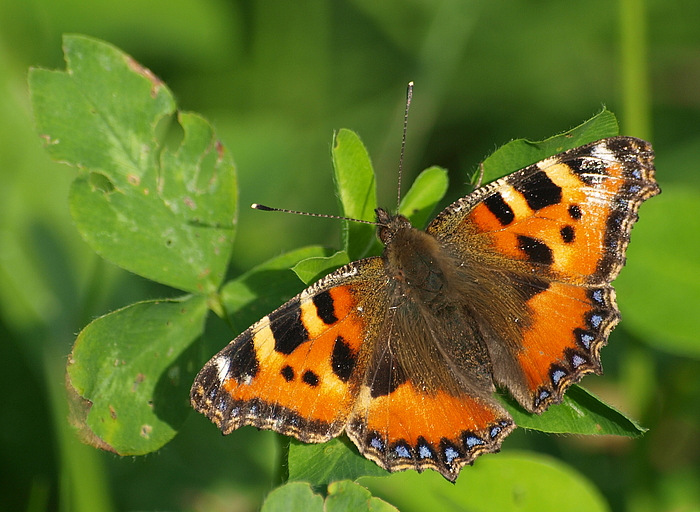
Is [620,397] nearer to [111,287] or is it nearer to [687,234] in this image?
[687,234]

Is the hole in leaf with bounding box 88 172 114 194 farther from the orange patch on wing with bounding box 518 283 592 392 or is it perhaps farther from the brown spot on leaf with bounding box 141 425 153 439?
the orange patch on wing with bounding box 518 283 592 392

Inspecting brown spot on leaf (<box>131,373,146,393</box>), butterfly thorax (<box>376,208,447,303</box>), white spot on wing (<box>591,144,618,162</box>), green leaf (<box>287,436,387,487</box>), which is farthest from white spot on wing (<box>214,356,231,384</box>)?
white spot on wing (<box>591,144,618,162</box>)

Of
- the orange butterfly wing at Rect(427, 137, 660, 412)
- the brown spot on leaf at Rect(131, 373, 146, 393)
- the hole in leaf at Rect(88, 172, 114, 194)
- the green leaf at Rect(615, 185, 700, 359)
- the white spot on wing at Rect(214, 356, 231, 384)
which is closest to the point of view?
the white spot on wing at Rect(214, 356, 231, 384)

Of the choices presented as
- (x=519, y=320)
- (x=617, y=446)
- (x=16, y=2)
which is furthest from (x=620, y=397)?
(x=16, y=2)

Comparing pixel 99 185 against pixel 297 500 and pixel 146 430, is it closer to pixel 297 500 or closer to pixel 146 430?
pixel 146 430

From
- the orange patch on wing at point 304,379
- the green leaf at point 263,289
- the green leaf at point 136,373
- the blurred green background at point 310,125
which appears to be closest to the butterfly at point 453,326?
the orange patch on wing at point 304,379

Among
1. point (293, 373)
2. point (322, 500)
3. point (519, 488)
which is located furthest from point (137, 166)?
point (519, 488)

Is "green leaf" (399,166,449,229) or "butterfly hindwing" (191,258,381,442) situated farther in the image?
"green leaf" (399,166,449,229)
